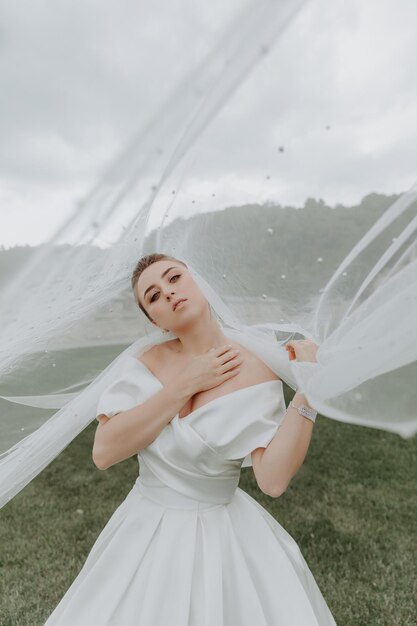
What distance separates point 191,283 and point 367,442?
5.33m

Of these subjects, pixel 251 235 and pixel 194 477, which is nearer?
pixel 251 235

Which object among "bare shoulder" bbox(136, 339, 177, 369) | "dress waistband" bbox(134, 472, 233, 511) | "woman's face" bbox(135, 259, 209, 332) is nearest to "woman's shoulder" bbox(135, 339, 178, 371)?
"bare shoulder" bbox(136, 339, 177, 369)

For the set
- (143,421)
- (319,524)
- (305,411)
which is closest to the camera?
(305,411)

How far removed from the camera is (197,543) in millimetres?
1971

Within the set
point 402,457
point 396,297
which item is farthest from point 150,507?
point 402,457

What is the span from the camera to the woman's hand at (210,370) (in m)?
1.98

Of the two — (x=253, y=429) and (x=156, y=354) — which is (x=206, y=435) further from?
(x=156, y=354)

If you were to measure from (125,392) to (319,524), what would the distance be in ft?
10.2

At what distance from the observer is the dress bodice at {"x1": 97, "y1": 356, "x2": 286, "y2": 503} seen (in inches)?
74.6

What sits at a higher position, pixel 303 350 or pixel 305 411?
pixel 303 350

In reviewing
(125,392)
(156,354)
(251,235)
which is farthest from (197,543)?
(251,235)

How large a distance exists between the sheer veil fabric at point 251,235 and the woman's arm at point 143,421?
35 centimetres

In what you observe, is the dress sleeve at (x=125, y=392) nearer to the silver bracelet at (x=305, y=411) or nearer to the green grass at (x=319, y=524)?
the silver bracelet at (x=305, y=411)

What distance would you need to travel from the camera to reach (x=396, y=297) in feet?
5.11
